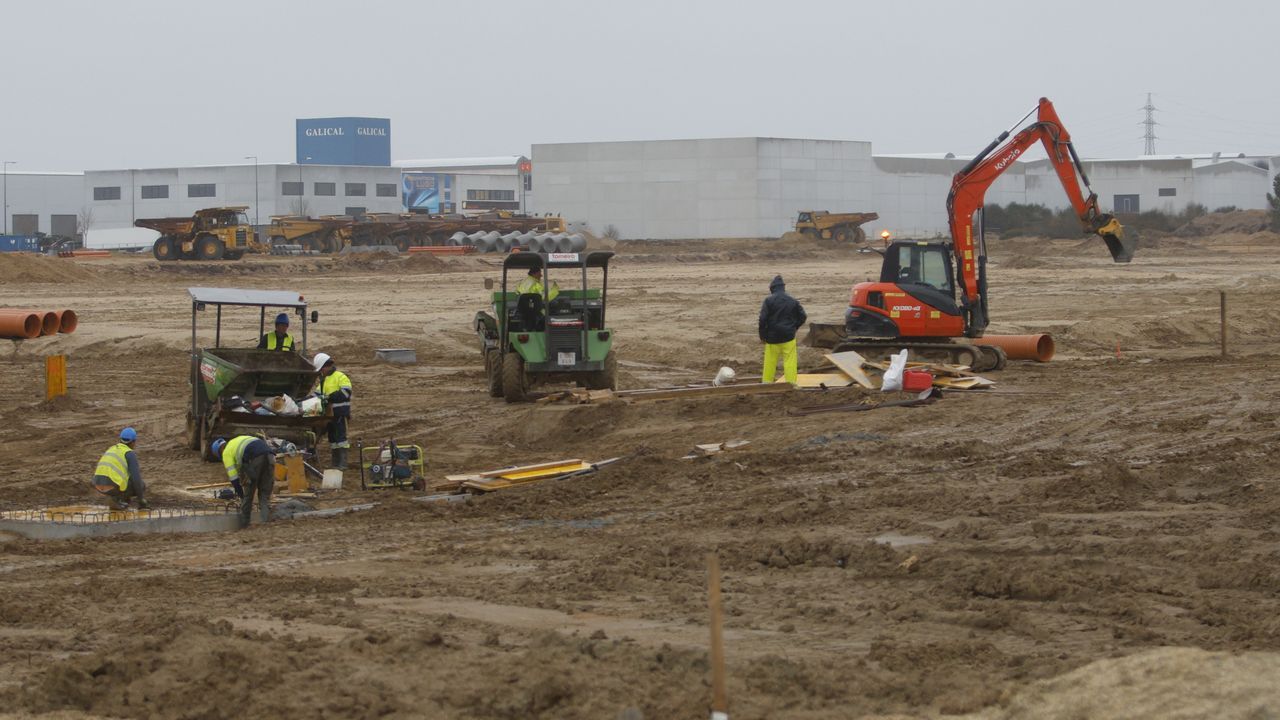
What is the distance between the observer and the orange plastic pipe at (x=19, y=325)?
1527cm

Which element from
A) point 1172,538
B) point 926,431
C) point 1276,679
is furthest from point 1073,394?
point 1276,679

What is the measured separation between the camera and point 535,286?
739 inches

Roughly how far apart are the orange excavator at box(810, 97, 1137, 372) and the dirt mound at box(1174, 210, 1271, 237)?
172ft

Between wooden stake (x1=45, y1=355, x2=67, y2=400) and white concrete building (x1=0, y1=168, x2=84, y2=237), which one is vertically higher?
white concrete building (x1=0, y1=168, x2=84, y2=237)

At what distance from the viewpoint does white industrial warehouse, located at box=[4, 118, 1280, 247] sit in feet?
245

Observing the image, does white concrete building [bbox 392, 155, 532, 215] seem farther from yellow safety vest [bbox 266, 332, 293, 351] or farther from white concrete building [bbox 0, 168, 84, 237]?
yellow safety vest [bbox 266, 332, 293, 351]

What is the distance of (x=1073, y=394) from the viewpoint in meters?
17.0

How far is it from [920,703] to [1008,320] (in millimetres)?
24027

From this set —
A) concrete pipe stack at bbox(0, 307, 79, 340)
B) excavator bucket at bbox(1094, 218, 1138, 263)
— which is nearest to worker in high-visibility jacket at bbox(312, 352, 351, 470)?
concrete pipe stack at bbox(0, 307, 79, 340)

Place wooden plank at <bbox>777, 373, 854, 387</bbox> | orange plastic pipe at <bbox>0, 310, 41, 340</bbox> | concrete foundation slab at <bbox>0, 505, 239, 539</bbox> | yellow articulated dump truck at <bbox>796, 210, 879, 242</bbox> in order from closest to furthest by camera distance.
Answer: concrete foundation slab at <bbox>0, 505, 239, 539</bbox> → orange plastic pipe at <bbox>0, 310, 41, 340</bbox> → wooden plank at <bbox>777, 373, 854, 387</bbox> → yellow articulated dump truck at <bbox>796, 210, 879, 242</bbox>

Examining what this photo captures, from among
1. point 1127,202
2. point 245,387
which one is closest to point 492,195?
point 1127,202

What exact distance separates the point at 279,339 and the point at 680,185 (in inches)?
2349

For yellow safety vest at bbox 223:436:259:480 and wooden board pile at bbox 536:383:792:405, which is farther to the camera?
wooden board pile at bbox 536:383:792:405

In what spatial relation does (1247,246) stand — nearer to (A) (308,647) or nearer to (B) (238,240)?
(B) (238,240)
